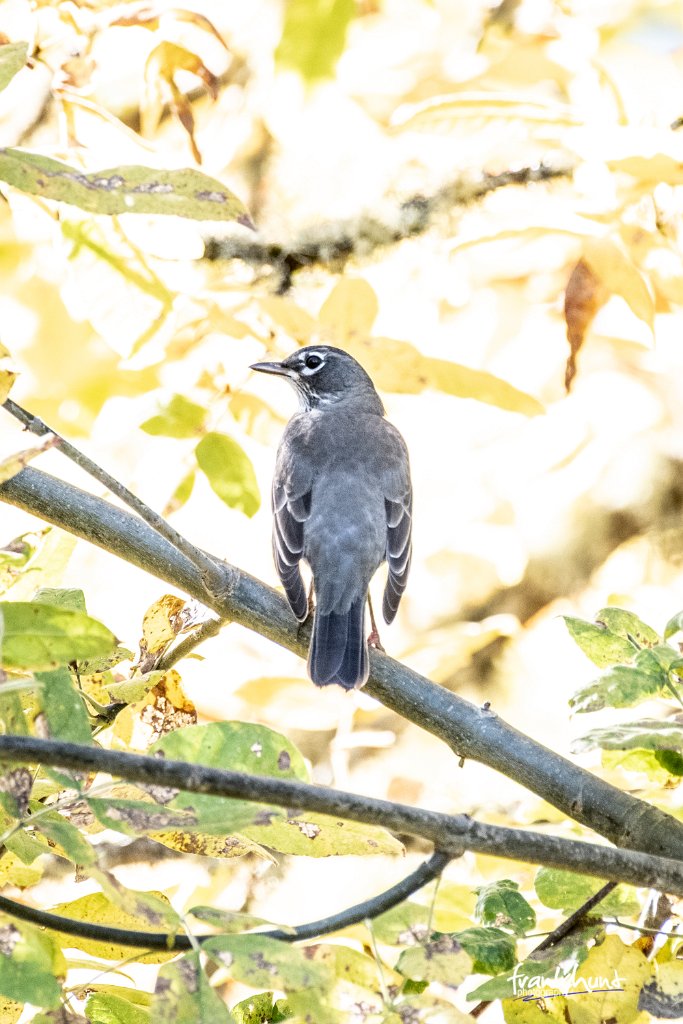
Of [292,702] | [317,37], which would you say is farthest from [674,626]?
[292,702]

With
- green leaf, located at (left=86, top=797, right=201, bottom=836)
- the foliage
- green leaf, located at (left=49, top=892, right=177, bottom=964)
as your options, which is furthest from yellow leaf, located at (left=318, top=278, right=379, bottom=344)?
green leaf, located at (left=86, top=797, right=201, bottom=836)

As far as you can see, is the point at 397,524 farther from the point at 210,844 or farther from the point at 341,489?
the point at 210,844

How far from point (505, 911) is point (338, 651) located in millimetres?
895

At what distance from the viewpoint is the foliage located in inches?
49.8

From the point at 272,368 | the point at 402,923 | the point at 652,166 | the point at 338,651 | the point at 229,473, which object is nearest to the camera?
the point at 402,923

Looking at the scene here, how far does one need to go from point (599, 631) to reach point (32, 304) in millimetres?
2696

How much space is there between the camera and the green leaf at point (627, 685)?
150 cm

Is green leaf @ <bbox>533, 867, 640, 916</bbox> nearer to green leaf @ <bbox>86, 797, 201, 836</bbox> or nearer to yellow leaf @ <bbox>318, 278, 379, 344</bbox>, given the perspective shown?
green leaf @ <bbox>86, 797, 201, 836</bbox>

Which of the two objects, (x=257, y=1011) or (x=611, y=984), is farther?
(x=257, y=1011)

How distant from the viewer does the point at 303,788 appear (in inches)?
44.8

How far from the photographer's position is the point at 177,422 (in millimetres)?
2445

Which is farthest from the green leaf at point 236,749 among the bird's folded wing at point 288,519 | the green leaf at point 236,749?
the bird's folded wing at point 288,519

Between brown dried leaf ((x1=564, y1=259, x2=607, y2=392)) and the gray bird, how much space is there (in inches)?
28.7

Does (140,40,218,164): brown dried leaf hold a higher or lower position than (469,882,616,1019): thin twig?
higher
